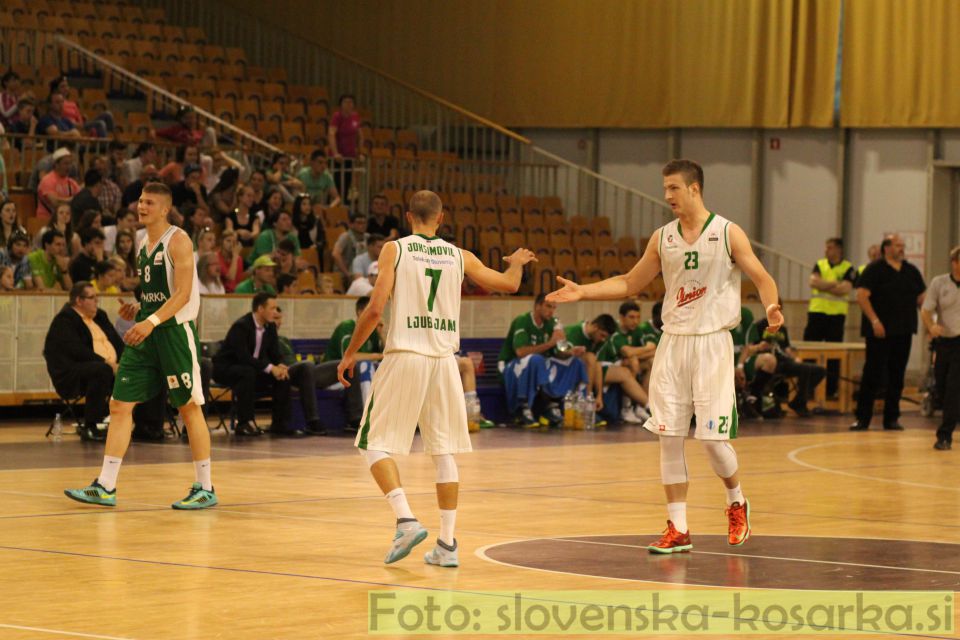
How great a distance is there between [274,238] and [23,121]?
385cm

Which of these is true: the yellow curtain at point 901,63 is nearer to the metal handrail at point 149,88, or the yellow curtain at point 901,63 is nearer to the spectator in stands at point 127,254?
the metal handrail at point 149,88

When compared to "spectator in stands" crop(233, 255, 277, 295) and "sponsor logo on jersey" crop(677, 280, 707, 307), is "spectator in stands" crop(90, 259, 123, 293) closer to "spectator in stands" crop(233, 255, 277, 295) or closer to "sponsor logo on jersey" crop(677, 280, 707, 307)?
"spectator in stands" crop(233, 255, 277, 295)

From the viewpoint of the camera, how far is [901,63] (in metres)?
25.6

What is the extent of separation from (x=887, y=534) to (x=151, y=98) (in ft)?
56.9

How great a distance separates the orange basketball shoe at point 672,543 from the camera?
8.69m

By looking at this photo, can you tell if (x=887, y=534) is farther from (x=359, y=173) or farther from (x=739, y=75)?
(x=739, y=75)

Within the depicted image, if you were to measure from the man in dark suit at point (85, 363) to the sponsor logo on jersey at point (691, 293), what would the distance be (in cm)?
793

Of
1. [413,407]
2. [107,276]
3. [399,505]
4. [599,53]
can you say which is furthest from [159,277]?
[599,53]

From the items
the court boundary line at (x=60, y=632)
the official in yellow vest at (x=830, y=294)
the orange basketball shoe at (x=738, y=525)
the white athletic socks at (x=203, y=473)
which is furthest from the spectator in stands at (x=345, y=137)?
the court boundary line at (x=60, y=632)

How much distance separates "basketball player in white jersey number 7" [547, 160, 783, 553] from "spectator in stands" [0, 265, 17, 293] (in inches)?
380

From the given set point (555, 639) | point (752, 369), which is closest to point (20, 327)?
point (752, 369)

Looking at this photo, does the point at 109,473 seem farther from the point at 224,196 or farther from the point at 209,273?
the point at 224,196

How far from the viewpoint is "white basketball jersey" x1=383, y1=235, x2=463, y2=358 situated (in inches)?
327

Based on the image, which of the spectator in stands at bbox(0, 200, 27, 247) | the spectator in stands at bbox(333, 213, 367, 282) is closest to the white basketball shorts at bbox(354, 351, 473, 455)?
the spectator in stands at bbox(0, 200, 27, 247)
